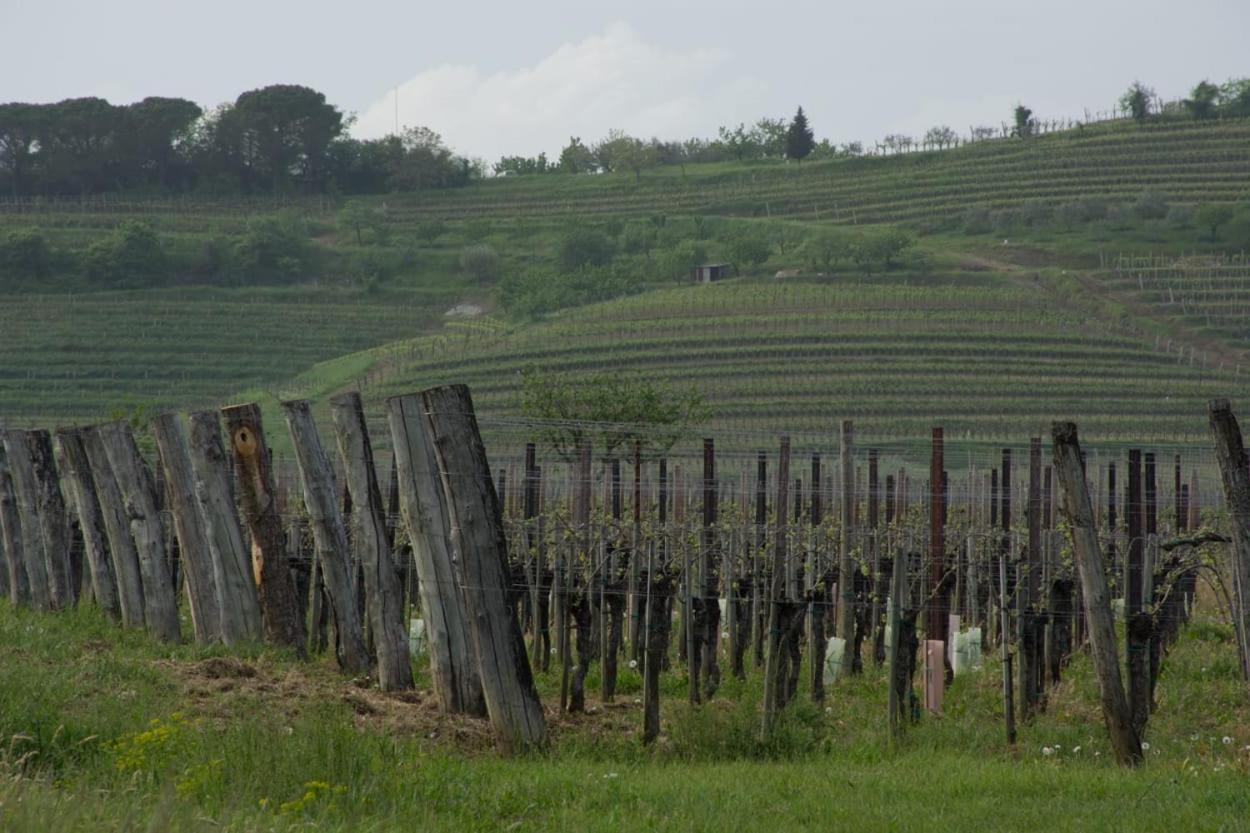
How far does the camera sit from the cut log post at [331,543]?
9.55 meters

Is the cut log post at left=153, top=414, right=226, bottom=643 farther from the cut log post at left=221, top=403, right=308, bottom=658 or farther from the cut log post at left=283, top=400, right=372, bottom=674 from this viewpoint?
the cut log post at left=283, top=400, right=372, bottom=674

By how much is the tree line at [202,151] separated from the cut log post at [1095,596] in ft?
358

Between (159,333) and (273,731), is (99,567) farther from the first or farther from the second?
(159,333)

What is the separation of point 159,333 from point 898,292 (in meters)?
32.0

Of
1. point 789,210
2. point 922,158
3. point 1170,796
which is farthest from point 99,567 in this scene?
point 922,158

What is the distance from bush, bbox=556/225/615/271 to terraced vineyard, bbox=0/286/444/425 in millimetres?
10575

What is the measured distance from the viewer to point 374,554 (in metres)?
9.35

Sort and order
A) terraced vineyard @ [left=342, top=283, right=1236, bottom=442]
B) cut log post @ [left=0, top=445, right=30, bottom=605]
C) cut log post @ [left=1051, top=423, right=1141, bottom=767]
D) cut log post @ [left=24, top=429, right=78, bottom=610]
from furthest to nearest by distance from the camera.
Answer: terraced vineyard @ [left=342, top=283, right=1236, bottom=442] < cut log post @ [left=0, top=445, right=30, bottom=605] < cut log post @ [left=24, top=429, right=78, bottom=610] < cut log post @ [left=1051, top=423, right=1141, bottom=767]

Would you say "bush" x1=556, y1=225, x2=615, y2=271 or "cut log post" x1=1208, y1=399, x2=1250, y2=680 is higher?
"cut log post" x1=1208, y1=399, x2=1250, y2=680

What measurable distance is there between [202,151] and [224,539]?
11037 cm

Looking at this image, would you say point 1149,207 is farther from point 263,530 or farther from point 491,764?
point 491,764

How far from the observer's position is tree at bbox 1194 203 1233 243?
8081 cm

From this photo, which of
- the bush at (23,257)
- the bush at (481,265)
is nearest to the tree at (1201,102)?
the bush at (481,265)

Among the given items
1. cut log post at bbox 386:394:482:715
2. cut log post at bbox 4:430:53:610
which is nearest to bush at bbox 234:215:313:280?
cut log post at bbox 4:430:53:610
